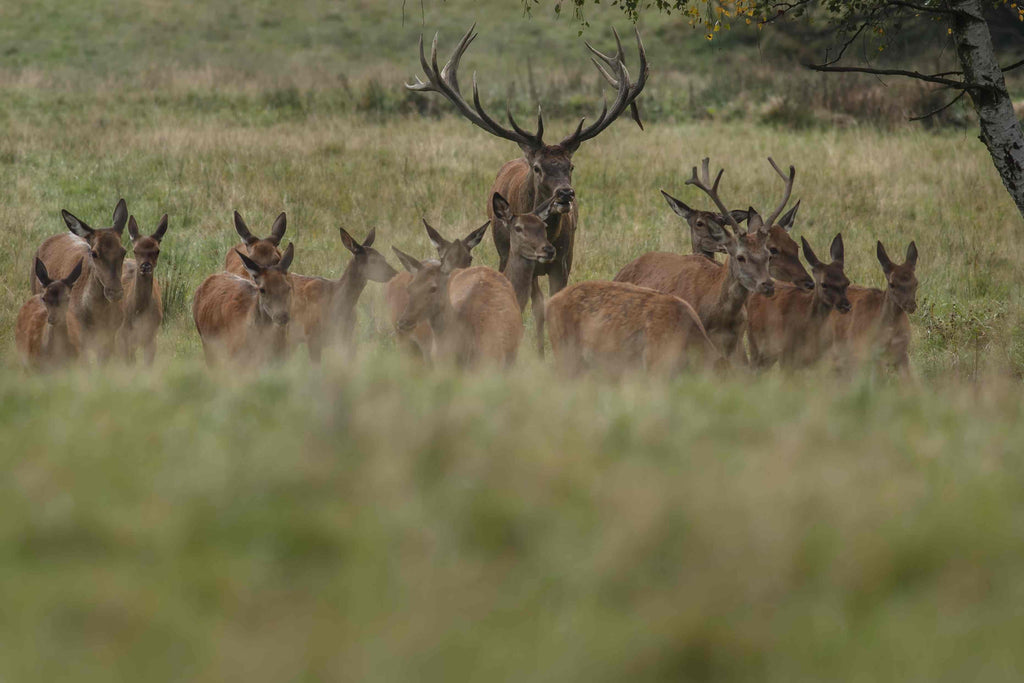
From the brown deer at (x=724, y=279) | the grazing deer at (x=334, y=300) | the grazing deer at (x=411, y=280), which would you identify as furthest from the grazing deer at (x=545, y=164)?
the grazing deer at (x=334, y=300)

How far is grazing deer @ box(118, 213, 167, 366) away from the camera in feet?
29.7

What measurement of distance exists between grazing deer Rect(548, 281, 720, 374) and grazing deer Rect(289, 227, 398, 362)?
1.56 metres

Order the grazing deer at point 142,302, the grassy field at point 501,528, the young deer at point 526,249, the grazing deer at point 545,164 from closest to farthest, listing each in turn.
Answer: the grassy field at point 501,528 → the grazing deer at point 142,302 → the young deer at point 526,249 → the grazing deer at point 545,164

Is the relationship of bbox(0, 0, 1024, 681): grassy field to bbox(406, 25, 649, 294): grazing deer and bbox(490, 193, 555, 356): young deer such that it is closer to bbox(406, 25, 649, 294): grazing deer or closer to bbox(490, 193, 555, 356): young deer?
bbox(490, 193, 555, 356): young deer

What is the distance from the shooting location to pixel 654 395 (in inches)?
204

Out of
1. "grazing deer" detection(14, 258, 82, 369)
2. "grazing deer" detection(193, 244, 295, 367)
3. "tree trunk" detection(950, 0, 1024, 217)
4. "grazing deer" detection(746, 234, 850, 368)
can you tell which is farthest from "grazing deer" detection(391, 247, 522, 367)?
"tree trunk" detection(950, 0, 1024, 217)

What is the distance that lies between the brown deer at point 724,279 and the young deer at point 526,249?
2.84 ft

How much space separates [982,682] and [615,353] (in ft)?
17.2

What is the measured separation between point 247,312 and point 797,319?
3937 millimetres

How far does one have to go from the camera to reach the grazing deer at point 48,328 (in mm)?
8430

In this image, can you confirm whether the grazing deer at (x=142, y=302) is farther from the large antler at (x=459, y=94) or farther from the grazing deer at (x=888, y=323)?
the grazing deer at (x=888, y=323)

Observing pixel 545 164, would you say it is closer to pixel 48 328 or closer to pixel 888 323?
pixel 888 323

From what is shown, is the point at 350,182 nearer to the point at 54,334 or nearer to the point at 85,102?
the point at 54,334

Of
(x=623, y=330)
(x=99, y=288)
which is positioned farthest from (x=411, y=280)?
(x=99, y=288)
